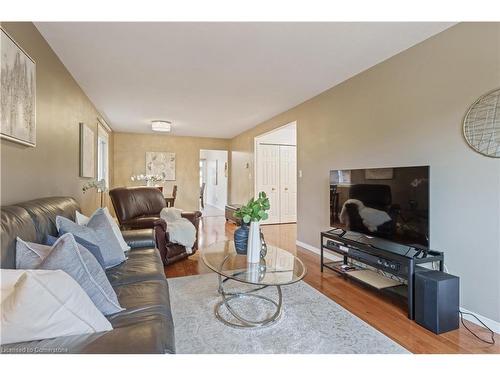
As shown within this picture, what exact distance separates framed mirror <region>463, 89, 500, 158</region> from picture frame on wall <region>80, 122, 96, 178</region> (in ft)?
14.2

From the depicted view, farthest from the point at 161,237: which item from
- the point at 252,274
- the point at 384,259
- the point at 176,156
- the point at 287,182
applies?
the point at 176,156

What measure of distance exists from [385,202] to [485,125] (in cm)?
96

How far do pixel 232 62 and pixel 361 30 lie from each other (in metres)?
1.27

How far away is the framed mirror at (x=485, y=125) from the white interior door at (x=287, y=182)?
483 cm

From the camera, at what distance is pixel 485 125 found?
80.7 inches

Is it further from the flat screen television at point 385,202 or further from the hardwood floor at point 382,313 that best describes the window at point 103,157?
the flat screen television at point 385,202

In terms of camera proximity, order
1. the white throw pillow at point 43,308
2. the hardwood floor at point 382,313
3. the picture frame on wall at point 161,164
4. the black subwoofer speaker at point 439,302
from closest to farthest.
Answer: the white throw pillow at point 43,308 → the hardwood floor at point 382,313 → the black subwoofer speaker at point 439,302 → the picture frame on wall at point 161,164

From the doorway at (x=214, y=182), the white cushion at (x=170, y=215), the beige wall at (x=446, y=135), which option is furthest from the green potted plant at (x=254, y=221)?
the doorway at (x=214, y=182)

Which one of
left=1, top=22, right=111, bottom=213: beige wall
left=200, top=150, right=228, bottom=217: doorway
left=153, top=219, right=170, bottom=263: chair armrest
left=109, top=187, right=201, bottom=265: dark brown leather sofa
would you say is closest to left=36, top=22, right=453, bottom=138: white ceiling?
left=1, top=22, right=111, bottom=213: beige wall

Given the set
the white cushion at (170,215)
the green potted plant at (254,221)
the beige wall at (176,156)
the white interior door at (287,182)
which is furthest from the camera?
the beige wall at (176,156)

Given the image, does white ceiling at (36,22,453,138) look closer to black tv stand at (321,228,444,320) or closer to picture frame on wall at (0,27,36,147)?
picture frame on wall at (0,27,36,147)

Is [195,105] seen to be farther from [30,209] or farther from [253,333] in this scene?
[253,333]

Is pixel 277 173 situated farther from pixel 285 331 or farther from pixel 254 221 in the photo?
pixel 285 331

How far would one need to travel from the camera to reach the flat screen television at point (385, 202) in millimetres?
2289
